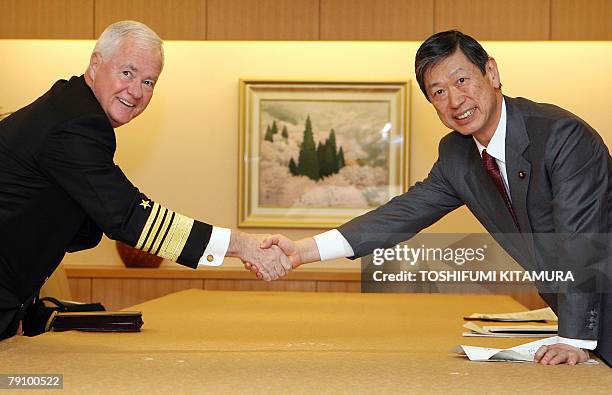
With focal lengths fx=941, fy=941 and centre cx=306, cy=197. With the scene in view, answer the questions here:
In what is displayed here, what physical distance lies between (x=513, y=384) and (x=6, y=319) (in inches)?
51.9

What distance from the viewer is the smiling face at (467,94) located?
8.66ft

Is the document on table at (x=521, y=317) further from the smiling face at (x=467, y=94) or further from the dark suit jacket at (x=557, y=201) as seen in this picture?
the smiling face at (x=467, y=94)

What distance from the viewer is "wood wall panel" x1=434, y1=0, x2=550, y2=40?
5.33 meters

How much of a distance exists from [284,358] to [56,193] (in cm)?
77

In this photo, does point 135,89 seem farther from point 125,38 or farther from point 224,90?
point 224,90

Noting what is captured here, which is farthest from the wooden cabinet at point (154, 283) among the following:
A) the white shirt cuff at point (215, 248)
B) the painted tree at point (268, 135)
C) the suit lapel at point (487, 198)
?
the white shirt cuff at point (215, 248)

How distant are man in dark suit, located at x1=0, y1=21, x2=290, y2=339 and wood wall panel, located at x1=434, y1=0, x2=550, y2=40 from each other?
3.09 metres

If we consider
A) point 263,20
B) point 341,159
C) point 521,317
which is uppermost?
point 263,20

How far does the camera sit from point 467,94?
2643 mm


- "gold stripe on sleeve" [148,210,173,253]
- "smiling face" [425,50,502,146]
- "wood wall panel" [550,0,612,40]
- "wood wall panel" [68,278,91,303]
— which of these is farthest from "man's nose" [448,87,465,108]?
"wood wall panel" [68,278,91,303]

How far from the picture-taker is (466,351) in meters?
2.19

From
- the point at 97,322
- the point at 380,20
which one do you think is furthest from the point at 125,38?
the point at 380,20

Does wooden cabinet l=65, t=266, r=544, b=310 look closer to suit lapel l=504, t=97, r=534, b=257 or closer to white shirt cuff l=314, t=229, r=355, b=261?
white shirt cuff l=314, t=229, r=355, b=261

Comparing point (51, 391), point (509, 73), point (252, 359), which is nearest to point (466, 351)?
point (252, 359)
